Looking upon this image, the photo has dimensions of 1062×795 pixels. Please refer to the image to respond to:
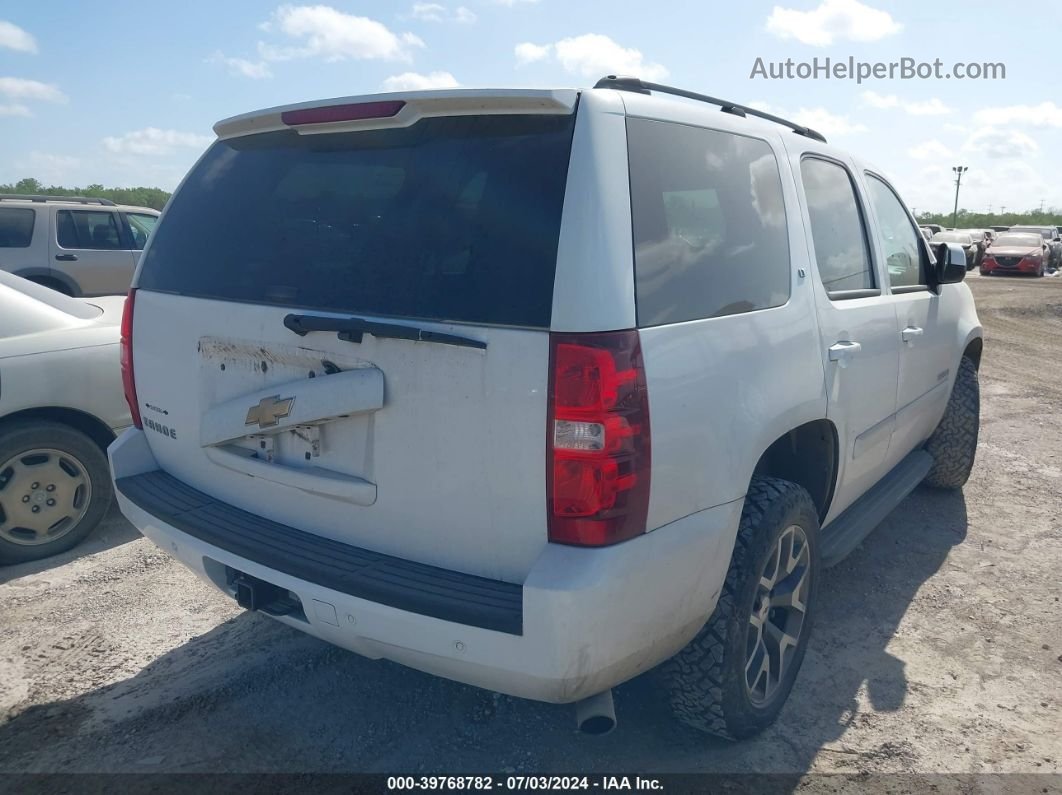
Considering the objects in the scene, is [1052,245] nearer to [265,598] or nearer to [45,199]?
[45,199]

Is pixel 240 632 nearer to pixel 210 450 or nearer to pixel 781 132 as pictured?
pixel 210 450

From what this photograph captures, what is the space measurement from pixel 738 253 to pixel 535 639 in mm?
1415

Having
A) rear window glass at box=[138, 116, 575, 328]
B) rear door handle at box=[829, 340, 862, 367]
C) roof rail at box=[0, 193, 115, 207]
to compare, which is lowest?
rear door handle at box=[829, 340, 862, 367]

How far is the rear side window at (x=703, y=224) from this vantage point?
2254 millimetres

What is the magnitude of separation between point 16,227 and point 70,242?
0.64 m

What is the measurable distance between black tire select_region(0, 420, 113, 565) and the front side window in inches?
160

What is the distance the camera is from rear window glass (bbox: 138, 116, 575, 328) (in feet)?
7.04

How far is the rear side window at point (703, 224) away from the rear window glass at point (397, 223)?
0.27 m

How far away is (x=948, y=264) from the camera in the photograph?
4.35 m

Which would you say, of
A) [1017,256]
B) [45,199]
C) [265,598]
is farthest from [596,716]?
[1017,256]

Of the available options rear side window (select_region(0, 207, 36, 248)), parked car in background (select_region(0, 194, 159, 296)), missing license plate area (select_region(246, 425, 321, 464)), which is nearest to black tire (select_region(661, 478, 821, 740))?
missing license plate area (select_region(246, 425, 321, 464))

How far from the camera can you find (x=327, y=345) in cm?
237

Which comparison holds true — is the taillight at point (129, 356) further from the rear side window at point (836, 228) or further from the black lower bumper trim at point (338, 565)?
the rear side window at point (836, 228)

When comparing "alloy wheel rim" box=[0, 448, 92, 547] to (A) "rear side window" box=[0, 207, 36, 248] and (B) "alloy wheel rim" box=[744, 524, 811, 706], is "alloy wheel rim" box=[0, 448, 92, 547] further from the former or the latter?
(A) "rear side window" box=[0, 207, 36, 248]
